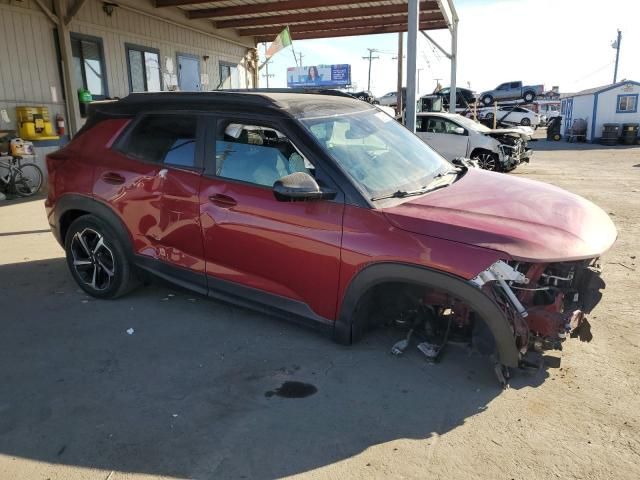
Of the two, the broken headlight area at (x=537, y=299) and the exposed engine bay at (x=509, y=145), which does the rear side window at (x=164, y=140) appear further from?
the exposed engine bay at (x=509, y=145)

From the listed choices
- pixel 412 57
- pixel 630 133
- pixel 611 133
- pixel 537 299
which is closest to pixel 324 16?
pixel 412 57

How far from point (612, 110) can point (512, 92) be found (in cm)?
1362

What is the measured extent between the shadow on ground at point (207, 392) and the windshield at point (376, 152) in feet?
3.91

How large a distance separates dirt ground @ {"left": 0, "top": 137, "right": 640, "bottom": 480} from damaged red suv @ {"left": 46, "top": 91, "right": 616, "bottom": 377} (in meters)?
0.30

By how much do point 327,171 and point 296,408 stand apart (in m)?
1.50

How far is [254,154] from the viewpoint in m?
3.76

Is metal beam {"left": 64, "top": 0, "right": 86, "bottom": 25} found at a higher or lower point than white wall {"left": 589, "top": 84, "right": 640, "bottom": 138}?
higher

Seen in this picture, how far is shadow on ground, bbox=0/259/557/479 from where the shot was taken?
8.75 ft

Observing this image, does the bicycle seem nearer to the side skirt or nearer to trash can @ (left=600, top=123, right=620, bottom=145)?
the side skirt

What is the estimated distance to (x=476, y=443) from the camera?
2707 mm

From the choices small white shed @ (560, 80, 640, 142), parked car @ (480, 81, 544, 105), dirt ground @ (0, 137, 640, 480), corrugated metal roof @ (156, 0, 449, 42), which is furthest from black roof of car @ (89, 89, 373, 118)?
parked car @ (480, 81, 544, 105)

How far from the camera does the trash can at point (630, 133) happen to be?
2503cm

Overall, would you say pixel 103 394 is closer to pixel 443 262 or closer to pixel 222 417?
pixel 222 417

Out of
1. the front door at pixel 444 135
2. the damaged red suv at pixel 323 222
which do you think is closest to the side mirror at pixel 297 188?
the damaged red suv at pixel 323 222
